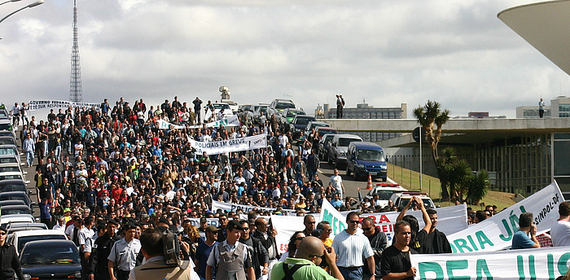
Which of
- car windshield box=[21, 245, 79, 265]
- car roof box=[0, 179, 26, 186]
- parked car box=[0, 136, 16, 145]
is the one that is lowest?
car windshield box=[21, 245, 79, 265]

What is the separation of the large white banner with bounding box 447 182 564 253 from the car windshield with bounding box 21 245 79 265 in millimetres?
8195

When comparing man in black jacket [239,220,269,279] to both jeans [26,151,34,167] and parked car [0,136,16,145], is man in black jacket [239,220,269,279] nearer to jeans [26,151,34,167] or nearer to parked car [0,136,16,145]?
jeans [26,151,34,167]

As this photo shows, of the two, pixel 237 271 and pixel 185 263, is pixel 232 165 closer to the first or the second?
pixel 237 271

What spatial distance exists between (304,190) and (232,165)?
221 inches

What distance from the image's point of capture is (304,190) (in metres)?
27.7

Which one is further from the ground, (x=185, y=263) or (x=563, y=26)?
(x=563, y=26)

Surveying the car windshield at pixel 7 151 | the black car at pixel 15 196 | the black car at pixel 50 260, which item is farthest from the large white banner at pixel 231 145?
the black car at pixel 50 260

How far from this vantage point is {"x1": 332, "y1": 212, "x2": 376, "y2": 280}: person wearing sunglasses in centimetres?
997

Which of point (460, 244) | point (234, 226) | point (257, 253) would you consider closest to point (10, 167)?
point (257, 253)

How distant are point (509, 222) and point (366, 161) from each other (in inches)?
971

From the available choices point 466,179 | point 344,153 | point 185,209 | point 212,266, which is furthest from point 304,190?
point 212,266

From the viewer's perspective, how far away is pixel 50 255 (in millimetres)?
16375

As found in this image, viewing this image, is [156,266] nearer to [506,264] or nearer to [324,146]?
[506,264]

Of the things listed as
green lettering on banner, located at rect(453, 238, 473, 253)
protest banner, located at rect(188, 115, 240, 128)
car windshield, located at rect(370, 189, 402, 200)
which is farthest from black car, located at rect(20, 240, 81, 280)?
protest banner, located at rect(188, 115, 240, 128)
